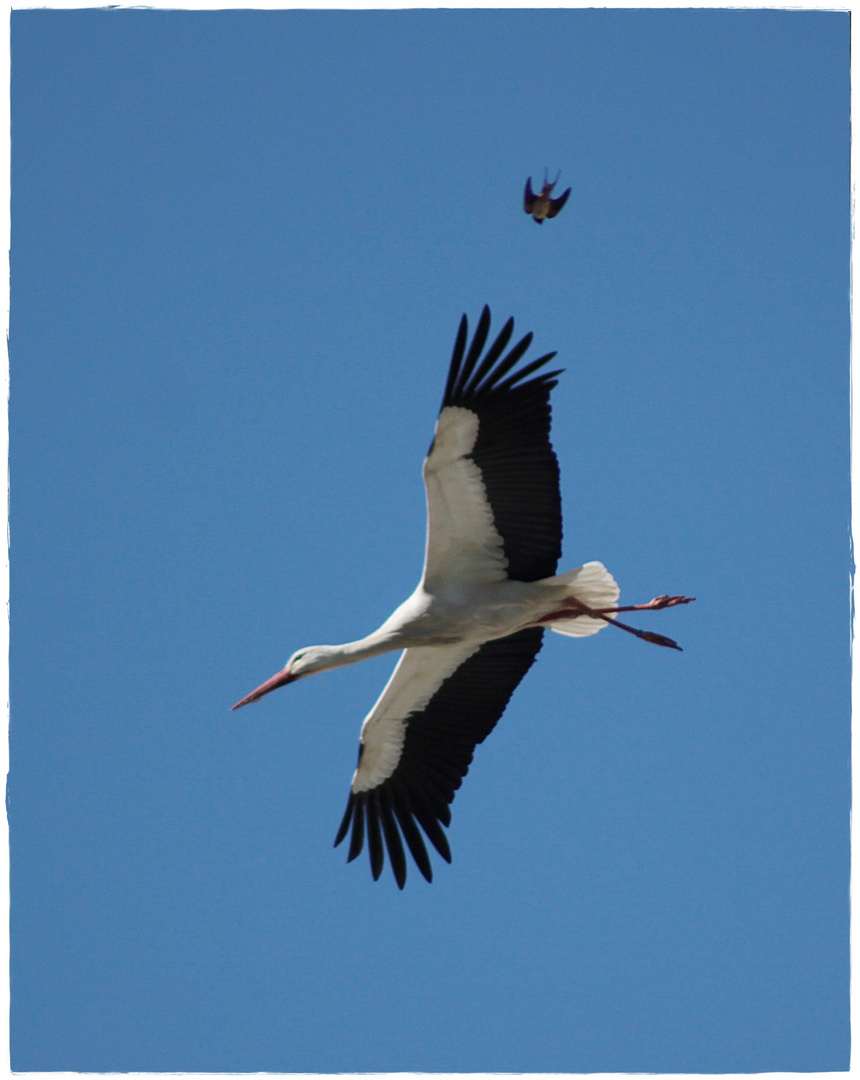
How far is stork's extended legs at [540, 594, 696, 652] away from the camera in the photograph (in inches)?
313

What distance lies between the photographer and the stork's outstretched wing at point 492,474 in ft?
24.5

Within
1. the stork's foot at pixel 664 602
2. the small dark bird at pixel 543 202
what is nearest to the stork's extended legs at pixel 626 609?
the stork's foot at pixel 664 602

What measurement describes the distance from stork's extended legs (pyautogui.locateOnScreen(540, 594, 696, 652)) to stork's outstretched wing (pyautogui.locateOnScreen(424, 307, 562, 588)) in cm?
26

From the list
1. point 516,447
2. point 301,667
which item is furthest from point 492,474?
point 301,667

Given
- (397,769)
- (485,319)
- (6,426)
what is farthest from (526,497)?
(6,426)

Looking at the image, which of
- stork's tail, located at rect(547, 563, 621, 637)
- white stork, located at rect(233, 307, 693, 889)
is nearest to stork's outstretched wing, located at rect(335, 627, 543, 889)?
white stork, located at rect(233, 307, 693, 889)

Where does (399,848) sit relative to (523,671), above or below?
below

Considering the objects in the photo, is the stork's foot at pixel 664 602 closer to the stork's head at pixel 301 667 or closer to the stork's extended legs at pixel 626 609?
the stork's extended legs at pixel 626 609

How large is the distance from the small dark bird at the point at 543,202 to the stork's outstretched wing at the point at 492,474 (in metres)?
1.44

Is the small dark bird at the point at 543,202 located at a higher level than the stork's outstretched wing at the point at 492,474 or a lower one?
higher

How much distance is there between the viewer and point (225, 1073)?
6277 millimetres

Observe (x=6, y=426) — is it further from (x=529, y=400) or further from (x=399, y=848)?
(x=399, y=848)

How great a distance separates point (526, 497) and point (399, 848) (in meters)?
2.43

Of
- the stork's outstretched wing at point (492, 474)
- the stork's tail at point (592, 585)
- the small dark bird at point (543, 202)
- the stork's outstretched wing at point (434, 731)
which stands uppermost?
the small dark bird at point (543, 202)
